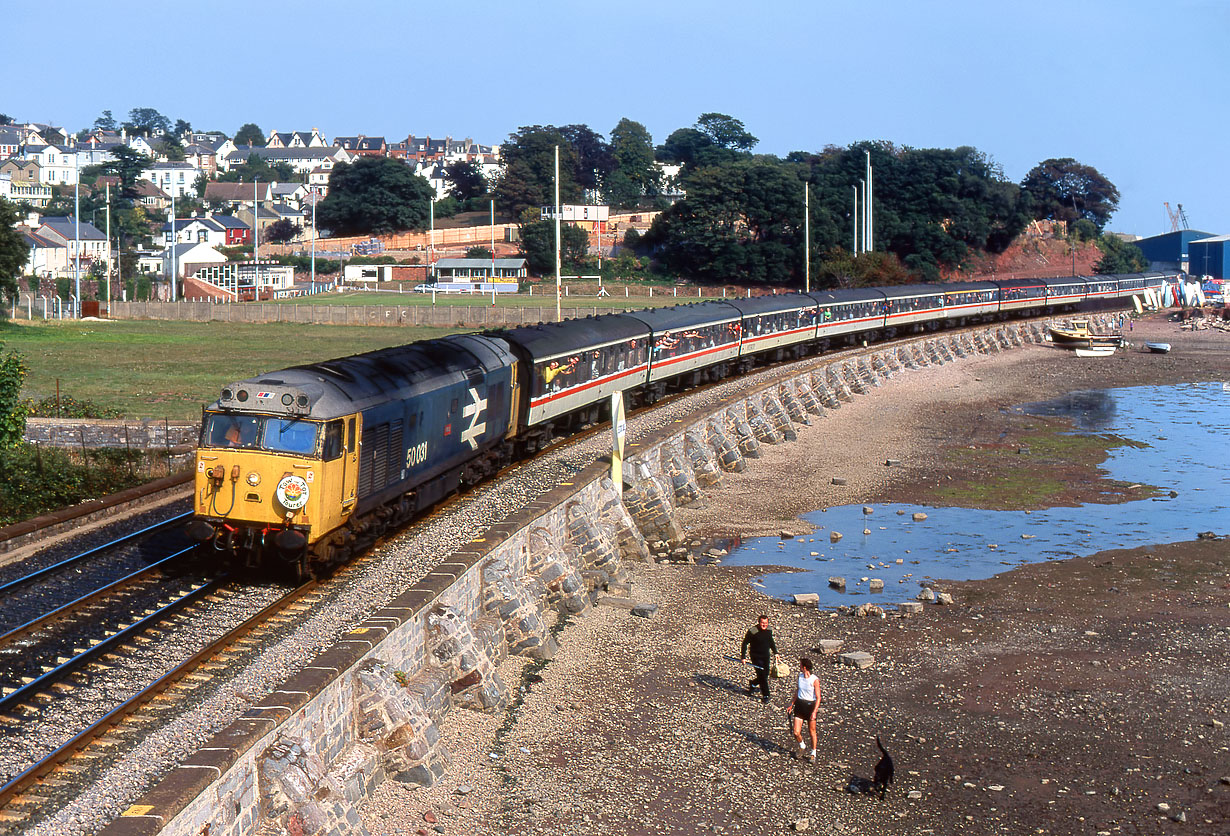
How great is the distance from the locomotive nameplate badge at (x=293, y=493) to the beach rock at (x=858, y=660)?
11.0 m

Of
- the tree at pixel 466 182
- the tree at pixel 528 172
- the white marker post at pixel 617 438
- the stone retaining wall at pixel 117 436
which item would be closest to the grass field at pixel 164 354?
the stone retaining wall at pixel 117 436

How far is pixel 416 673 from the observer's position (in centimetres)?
1966

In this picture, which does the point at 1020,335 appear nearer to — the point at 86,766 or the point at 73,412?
the point at 73,412

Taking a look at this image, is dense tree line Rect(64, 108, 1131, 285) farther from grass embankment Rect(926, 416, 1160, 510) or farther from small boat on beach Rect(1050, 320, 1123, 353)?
grass embankment Rect(926, 416, 1160, 510)

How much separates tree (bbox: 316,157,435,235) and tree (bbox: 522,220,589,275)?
72.0ft

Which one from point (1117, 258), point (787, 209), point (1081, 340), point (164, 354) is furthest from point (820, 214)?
→ point (164, 354)

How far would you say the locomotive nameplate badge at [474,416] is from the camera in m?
28.2

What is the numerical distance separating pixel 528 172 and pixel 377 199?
21.4m

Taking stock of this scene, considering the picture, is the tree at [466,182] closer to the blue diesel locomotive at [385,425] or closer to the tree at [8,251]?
the tree at [8,251]

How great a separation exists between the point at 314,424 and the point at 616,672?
24.6ft

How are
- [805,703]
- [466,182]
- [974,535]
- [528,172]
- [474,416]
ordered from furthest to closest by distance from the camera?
1. [466,182]
2. [528,172]
3. [974,535]
4. [474,416]
5. [805,703]

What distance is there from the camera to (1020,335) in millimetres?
101062

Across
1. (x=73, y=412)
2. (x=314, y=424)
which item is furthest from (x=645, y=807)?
(x=73, y=412)

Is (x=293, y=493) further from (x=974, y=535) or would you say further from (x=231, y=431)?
(x=974, y=535)
